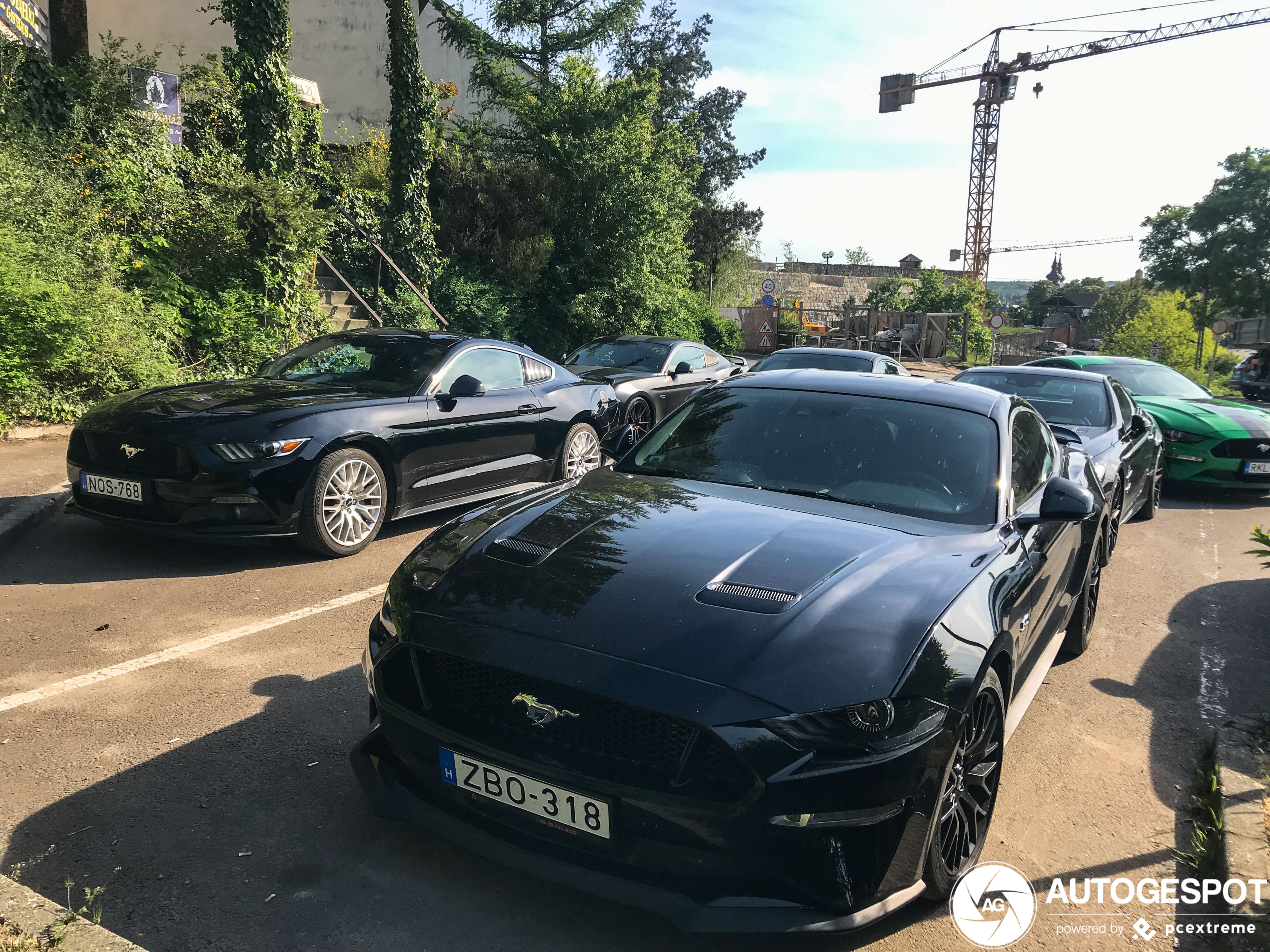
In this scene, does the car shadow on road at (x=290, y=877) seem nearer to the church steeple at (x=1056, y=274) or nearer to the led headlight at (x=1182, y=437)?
the led headlight at (x=1182, y=437)

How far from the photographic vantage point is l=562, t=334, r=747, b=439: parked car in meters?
11.4

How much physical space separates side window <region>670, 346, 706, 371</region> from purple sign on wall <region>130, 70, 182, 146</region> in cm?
909

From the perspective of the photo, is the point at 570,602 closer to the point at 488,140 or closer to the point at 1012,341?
the point at 488,140

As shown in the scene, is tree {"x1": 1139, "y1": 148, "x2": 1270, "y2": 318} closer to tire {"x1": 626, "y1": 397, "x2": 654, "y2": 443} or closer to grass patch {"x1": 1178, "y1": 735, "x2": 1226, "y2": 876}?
tire {"x1": 626, "y1": 397, "x2": 654, "y2": 443}

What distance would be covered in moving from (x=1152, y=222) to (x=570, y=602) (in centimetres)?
6034

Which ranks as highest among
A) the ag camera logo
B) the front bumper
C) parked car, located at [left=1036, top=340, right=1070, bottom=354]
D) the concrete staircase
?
the concrete staircase

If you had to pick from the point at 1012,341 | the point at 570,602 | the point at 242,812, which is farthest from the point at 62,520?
the point at 1012,341

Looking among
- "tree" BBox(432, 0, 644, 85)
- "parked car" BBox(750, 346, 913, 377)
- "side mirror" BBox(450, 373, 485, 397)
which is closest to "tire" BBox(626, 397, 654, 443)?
"parked car" BBox(750, 346, 913, 377)

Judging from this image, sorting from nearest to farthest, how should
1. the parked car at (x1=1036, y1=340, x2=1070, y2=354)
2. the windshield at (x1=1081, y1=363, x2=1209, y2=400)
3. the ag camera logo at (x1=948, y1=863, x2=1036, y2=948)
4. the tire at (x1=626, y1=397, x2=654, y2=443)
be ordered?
the ag camera logo at (x1=948, y1=863, x2=1036, y2=948), the tire at (x1=626, y1=397, x2=654, y2=443), the windshield at (x1=1081, y1=363, x2=1209, y2=400), the parked car at (x1=1036, y1=340, x2=1070, y2=354)

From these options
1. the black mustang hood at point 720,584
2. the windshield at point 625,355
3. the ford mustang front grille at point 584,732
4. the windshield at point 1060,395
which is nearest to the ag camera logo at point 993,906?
the black mustang hood at point 720,584

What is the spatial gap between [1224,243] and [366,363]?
5645cm

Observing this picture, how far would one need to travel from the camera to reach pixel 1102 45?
84.8 m

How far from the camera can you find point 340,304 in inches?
667

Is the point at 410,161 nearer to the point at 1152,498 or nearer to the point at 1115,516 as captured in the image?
the point at 1152,498
